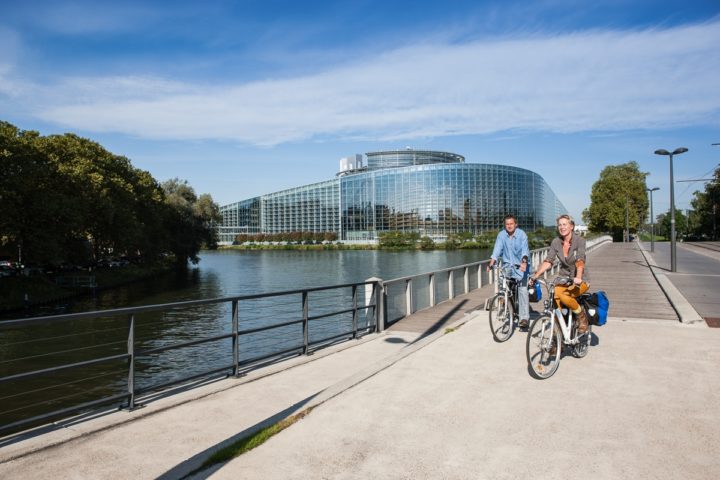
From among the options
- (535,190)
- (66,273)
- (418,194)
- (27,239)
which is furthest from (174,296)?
(535,190)

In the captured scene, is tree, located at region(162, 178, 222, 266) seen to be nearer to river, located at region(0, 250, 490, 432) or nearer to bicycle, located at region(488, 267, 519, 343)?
river, located at region(0, 250, 490, 432)

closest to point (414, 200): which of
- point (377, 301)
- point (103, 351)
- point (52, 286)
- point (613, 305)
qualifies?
point (52, 286)

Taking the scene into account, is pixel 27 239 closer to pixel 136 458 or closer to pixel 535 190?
pixel 136 458

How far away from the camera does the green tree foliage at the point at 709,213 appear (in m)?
78.1

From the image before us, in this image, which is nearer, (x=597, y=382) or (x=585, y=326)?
(x=597, y=382)

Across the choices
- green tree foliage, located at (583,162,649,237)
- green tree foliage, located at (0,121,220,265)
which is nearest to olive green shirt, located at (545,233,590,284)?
green tree foliage, located at (0,121,220,265)

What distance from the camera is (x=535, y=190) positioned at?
14100cm

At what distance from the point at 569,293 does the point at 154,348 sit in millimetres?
5429

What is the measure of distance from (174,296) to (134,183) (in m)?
17.8

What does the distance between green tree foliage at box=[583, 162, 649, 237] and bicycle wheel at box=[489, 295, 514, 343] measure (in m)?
82.8

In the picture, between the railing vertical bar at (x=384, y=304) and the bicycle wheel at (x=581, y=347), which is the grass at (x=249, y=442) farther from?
the railing vertical bar at (x=384, y=304)

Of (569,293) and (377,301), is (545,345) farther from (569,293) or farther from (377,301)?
(377,301)

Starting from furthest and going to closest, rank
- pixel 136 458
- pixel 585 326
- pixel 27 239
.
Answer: pixel 27 239 → pixel 585 326 → pixel 136 458

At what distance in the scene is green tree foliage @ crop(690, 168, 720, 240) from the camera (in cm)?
7812
